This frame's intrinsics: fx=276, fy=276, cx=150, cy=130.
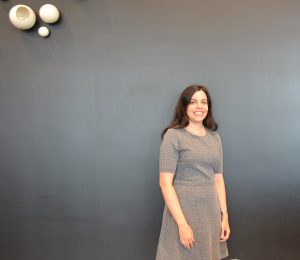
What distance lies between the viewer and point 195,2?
1.49 metres

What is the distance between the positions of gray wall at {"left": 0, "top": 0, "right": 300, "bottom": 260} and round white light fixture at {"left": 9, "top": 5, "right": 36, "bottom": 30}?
0.07 meters

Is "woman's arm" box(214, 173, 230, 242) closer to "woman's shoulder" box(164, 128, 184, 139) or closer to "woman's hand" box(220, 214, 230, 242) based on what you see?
"woman's hand" box(220, 214, 230, 242)

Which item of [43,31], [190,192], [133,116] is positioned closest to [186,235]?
[190,192]

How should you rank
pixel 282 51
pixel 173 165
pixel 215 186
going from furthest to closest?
pixel 282 51 < pixel 215 186 < pixel 173 165

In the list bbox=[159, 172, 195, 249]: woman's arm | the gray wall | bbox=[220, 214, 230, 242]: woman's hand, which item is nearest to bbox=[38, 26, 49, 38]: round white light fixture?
the gray wall

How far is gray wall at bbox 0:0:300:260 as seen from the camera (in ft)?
4.90

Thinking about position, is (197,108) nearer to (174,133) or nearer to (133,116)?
(174,133)

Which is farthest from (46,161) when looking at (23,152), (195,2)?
(195,2)

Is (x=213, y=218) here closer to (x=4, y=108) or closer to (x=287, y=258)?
(x=287, y=258)

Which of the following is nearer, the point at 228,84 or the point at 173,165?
the point at 173,165

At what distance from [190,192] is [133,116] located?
21.4 inches

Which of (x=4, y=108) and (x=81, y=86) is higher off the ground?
(x=81, y=86)

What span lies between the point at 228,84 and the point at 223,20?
0.35 metres

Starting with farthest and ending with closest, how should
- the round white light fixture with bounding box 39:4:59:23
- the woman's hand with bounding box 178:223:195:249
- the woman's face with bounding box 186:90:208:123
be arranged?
the round white light fixture with bounding box 39:4:59:23, the woman's face with bounding box 186:90:208:123, the woman's hand with bounding box 178:223:195:249
